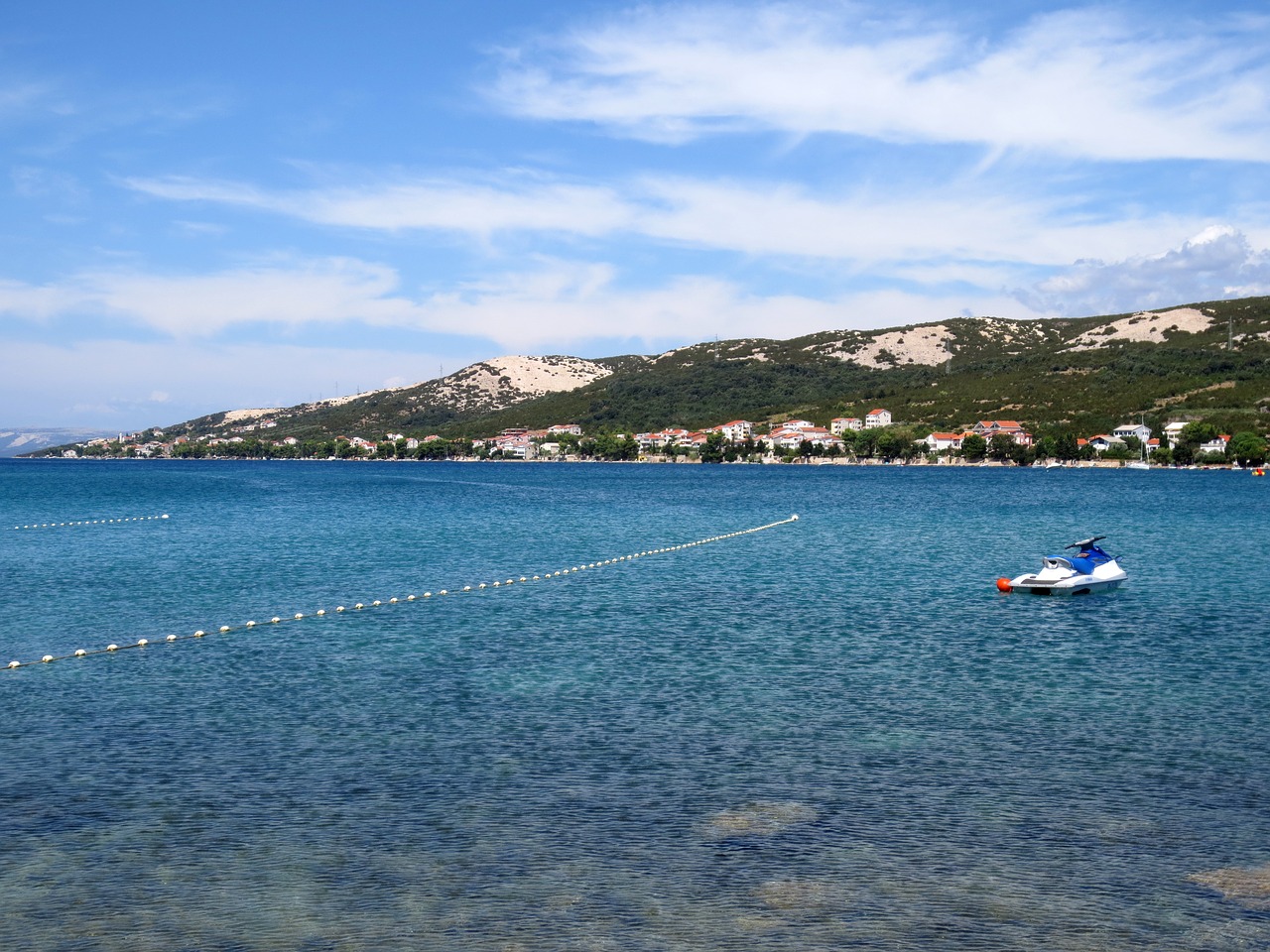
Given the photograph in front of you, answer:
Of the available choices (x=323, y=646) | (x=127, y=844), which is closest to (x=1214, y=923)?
(x=127, y=844)

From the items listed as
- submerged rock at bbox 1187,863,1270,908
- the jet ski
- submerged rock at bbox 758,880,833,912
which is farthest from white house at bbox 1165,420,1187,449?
submerged rock at bbox 758,880,833,912

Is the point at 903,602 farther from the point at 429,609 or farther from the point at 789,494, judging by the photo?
the point at 789,494

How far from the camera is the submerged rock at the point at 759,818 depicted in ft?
50.6

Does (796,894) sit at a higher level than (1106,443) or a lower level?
lower

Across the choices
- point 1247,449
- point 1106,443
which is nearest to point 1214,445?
point 1247,449

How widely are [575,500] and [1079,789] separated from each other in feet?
311

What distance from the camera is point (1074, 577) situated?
4112cm

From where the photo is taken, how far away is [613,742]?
794 inches

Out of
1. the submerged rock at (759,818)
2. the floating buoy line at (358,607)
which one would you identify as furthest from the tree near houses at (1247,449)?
the submerged rock at (759,818)

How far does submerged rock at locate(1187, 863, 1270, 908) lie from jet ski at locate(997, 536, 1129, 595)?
27.8 metres

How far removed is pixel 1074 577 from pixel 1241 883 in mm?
29056

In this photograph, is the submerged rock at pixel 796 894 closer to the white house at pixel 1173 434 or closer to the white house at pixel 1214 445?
the white house at pixel 1214 445

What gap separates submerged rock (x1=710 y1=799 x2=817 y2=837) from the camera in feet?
50.6

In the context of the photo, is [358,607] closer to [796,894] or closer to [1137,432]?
[796,894]
